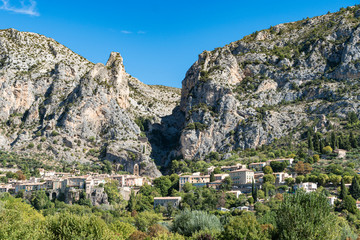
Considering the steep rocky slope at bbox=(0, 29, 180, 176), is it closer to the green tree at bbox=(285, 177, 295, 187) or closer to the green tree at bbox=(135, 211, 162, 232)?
the green tree at bbox=(285, 177, 295, 187)

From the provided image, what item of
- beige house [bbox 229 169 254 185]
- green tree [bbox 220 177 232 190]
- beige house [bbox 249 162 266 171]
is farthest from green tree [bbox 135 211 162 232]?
beige house [bbox 249 162 266 171]

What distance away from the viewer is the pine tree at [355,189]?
289 ft

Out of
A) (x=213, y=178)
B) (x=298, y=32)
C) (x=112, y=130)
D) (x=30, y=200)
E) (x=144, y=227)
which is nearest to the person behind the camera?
(x=144, y=227)

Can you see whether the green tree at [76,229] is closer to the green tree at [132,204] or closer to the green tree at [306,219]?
the green tree at [306,219]

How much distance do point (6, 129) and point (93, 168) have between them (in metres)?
31.4

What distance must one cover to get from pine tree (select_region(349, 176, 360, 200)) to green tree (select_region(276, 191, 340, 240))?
136 ft

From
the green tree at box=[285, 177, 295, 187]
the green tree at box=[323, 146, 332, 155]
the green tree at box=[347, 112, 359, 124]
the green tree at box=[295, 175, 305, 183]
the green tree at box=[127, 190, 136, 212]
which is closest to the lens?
the green tree at box=[127, 190, 136, 212]

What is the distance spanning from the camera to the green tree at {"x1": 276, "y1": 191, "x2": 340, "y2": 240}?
46625mm

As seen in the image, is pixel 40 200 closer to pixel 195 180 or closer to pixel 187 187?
pixel 187 187

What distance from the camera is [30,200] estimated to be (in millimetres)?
96812


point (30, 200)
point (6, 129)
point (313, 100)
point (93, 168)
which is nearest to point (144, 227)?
point (30, 200)

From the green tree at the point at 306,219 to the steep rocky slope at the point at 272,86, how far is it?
82.1 metres

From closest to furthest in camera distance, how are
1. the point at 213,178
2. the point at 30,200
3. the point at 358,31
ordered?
the point at 30,200 → the point at 213,178 → the point at 358,31

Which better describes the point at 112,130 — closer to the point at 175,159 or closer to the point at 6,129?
the point at 175,159
